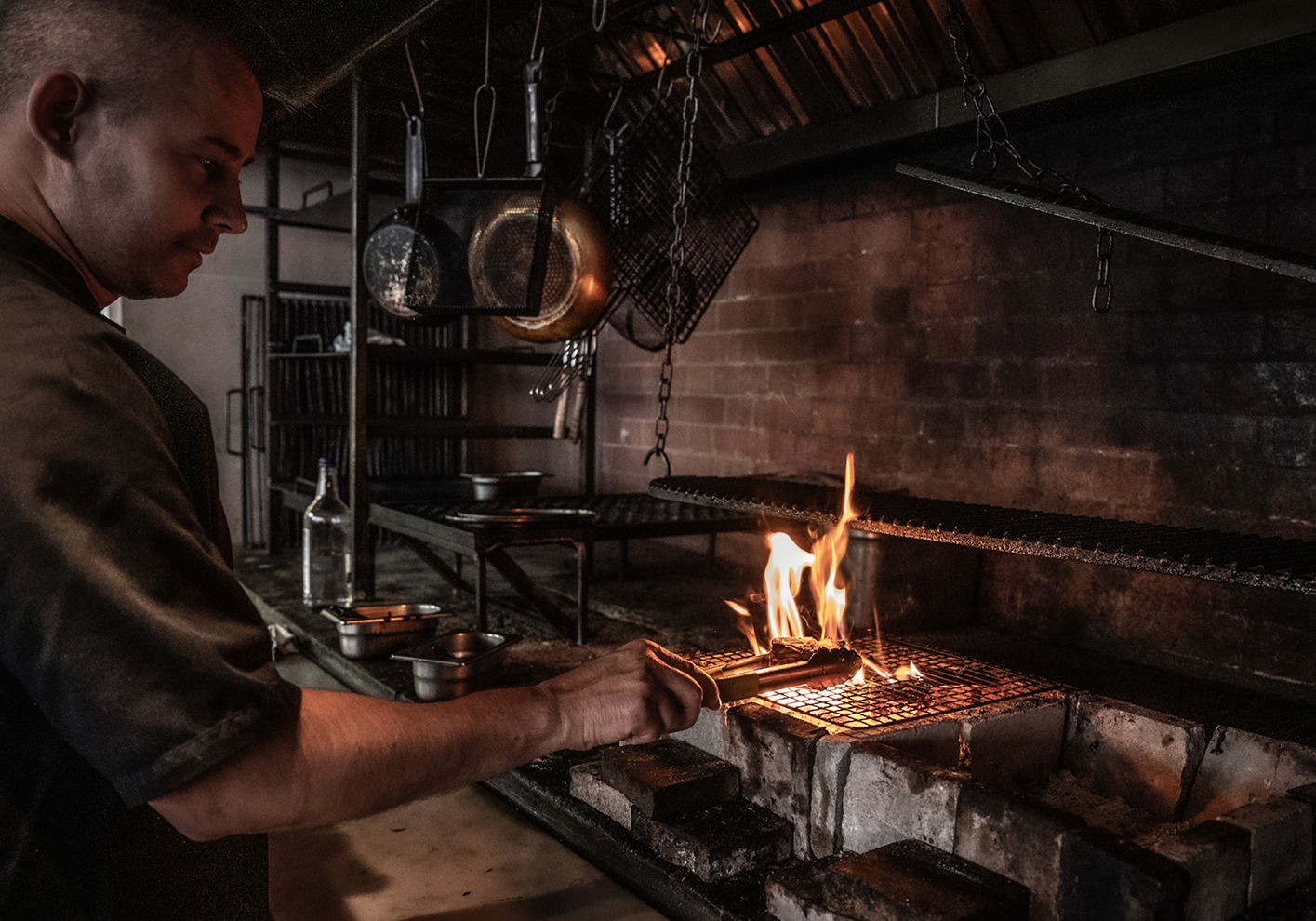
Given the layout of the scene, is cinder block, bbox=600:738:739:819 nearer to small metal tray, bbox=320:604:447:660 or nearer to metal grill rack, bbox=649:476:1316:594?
metal grill rack, bbox=649:476:1316:594

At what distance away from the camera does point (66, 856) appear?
1.07 m

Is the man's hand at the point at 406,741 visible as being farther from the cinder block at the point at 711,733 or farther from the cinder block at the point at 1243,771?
the cinder block at the point at 1243,771

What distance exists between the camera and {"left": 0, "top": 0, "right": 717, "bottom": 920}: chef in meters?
0.90

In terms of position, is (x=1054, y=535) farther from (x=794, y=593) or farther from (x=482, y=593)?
(x=482, y=593)

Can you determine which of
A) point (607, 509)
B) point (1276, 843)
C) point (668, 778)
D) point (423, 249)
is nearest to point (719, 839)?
point (668, 778)

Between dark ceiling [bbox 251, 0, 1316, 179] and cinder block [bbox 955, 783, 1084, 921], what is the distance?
1.95 metres

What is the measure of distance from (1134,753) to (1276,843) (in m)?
0.57

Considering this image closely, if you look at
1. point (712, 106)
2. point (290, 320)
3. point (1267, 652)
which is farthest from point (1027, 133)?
point (290, 320)

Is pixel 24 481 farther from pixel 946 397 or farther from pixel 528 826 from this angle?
pixel 946 397

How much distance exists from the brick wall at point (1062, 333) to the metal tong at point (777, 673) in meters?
1.83

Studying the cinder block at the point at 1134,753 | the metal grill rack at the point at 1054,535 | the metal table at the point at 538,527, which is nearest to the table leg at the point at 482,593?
the metal table at the point at 538,527

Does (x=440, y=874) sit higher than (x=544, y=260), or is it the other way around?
(x=544, y=260)

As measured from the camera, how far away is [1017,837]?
5.42 ft

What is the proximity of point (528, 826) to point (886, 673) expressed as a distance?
1044 mm
